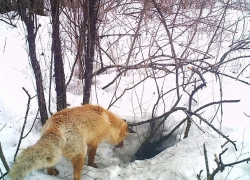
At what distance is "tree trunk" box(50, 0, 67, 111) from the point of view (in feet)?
12.4

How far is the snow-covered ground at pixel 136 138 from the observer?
3.19 m

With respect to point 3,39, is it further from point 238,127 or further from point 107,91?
point 238,127

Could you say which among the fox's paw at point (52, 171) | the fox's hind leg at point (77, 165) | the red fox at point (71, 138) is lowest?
the fox's paw at point (52, 171)

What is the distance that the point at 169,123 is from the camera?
4.73m

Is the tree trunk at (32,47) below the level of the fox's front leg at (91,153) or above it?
above

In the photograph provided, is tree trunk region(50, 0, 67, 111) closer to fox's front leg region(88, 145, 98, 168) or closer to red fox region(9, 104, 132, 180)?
red fox region(9, 104, 132, 180)

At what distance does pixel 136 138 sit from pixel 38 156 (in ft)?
8.24

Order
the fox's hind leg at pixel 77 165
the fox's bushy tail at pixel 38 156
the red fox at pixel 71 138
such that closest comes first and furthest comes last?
the fox's bushy tail at pixel 38 156
the red fox at pixel 71 138
the fox's hind leg at pixel 77 165

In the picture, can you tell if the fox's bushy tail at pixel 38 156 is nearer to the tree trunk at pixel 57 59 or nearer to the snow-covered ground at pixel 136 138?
the snow-covered ground at pixel 136 138

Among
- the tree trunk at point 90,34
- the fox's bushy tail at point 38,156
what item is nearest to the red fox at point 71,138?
the fox's bushy tail at point 38,156

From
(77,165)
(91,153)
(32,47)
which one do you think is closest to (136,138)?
(91,153)

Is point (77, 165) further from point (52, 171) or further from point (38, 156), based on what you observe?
point (38, 156)

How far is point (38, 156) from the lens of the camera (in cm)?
255

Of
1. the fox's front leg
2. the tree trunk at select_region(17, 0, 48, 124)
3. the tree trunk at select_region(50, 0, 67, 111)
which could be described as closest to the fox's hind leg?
the fox's front leg
